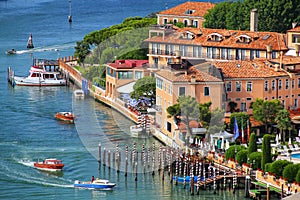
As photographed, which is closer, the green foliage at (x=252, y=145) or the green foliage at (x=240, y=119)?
the green foliage at (x=252, y=145)

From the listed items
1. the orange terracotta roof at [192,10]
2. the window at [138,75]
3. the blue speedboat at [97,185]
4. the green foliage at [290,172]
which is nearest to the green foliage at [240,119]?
the blue speedboat at [97,185]

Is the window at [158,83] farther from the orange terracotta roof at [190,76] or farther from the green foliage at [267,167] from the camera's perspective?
the green foliage at [267,167]

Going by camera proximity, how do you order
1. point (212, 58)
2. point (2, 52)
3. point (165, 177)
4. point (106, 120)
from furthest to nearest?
point (2, 52) < point (212, 58) < point (106, 120) < point (165, 177)

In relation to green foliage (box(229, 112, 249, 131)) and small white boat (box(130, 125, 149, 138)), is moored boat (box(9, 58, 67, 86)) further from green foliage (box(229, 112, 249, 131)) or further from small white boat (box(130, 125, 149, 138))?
green foliage (box(229, 112, 249, 131))

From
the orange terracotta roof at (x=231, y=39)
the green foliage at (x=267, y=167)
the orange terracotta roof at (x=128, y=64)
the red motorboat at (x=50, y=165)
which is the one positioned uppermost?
the orange terracotta roof at (x=231, y=39)

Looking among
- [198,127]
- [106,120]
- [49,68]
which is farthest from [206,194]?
[49,68]

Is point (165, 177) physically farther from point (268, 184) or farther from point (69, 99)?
point (69, 99)

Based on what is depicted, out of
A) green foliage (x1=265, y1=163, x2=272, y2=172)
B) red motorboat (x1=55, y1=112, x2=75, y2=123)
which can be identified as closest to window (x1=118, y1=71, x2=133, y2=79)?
red motorboat (x1=55, y1=112, x2=75, y2=123)
